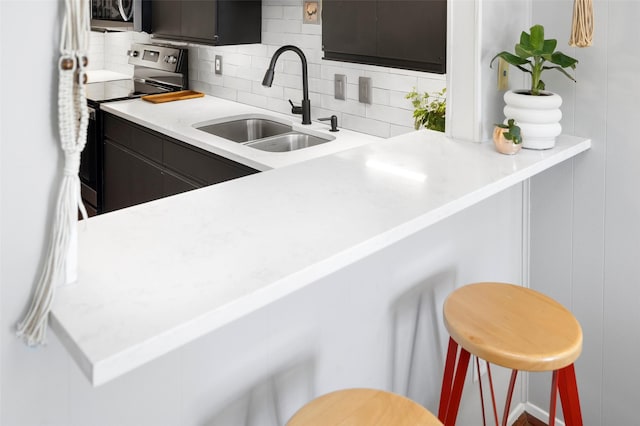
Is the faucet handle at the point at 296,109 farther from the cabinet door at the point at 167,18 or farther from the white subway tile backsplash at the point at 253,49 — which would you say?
the cabinet door at the point at 167,18

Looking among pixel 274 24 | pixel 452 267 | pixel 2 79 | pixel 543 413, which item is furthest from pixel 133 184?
pixel 2 79

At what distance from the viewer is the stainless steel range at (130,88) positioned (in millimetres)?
3855

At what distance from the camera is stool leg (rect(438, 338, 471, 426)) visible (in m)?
1.47

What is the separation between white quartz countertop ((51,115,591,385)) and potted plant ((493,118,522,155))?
33mm

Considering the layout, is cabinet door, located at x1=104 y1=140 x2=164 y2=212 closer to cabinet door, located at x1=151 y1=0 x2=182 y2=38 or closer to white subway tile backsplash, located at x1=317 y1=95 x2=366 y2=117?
cabinet door, located at x1=151 y1=0 x2=182 y2=38

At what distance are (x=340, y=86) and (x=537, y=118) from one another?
1.41 meters

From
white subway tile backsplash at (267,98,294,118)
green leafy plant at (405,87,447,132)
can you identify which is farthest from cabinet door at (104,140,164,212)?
green leafy plant at (405,87,447,132)

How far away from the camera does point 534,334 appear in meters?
1.37

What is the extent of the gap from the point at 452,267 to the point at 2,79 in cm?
140

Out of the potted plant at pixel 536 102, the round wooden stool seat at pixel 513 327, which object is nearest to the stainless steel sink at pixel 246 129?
the potted plant at pixel 536 102

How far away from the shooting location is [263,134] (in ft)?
10.9

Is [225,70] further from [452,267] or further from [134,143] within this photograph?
[452,267]

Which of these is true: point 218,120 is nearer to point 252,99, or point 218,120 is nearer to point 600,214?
point 252,99

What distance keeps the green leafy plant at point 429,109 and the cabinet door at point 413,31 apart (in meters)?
0.21
